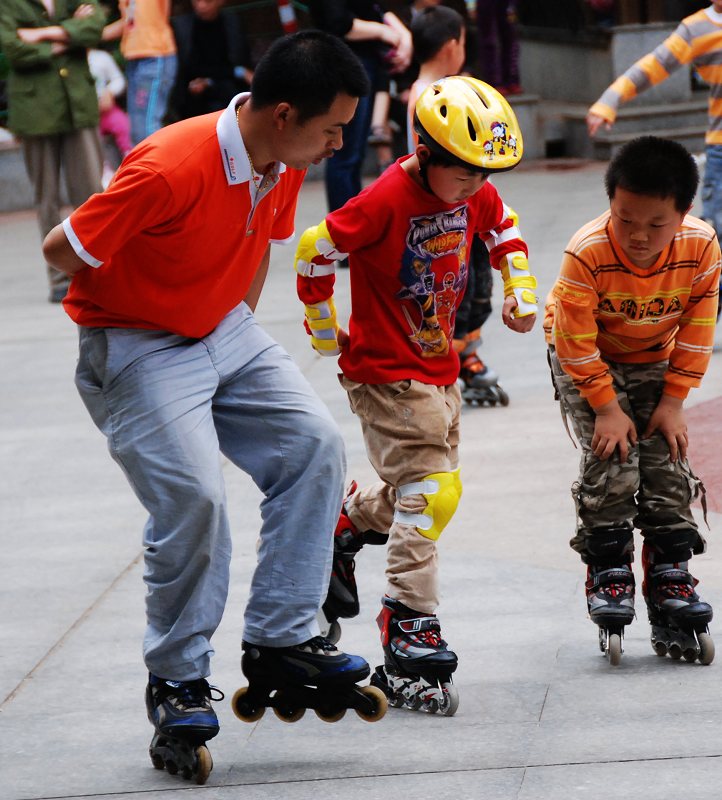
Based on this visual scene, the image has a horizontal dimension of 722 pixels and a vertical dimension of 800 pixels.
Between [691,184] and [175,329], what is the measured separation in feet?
4.54

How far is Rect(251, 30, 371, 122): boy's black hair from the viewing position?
3.42 meters

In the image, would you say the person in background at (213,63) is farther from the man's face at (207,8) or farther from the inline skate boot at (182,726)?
the inline skate boot at (182,726)

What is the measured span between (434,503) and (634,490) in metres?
0.56

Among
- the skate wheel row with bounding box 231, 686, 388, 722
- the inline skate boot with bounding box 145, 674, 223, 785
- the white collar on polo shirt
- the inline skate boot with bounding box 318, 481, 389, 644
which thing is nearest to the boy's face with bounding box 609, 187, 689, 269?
the white collar on polo shirt

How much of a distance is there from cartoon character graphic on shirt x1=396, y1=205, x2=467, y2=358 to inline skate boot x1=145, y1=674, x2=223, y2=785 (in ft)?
3.70

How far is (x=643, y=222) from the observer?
150 inches

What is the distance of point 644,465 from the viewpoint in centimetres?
407

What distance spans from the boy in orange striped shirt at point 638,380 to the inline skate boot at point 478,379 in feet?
8.52

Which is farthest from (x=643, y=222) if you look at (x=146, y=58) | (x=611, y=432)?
(x=146, y=58)

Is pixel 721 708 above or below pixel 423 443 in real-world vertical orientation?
below

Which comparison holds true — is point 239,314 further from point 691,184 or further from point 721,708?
point 721,708

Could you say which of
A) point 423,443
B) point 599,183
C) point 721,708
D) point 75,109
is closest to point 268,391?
point 423,443

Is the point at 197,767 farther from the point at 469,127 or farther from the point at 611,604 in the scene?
the point at 469,127

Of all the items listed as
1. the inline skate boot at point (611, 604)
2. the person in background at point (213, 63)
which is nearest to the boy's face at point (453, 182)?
the inline skate boot at point (611, 604)
